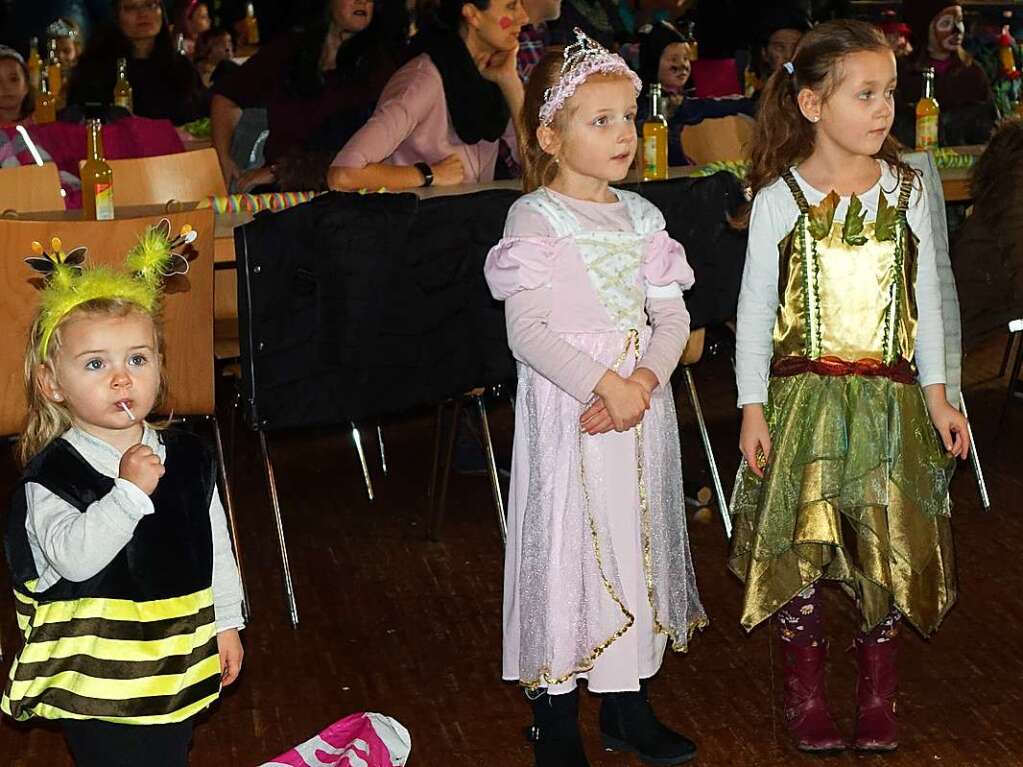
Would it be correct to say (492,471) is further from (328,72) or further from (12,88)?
(12,88)

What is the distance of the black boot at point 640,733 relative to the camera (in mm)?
2770

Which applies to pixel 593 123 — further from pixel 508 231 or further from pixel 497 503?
pixel 497 503

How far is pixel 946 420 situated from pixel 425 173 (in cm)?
190

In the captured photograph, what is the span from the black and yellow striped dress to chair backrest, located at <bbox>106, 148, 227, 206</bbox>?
2281 mm

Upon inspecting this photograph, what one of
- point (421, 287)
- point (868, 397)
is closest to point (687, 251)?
point (421, 287)

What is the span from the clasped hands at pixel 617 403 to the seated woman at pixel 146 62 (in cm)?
375

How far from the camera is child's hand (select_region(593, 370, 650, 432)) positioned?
255 centimetres

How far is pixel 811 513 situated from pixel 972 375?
9.41 ft

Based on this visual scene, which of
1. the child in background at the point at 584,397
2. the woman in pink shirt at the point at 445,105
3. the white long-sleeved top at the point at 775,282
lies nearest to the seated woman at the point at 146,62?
the woman in pink shirt at the point at 445,105

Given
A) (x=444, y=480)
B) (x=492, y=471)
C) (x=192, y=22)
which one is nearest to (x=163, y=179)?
(x=444, y=480)

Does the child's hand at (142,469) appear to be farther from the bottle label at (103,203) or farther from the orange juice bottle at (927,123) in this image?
the orange juice bottle at (927,123)

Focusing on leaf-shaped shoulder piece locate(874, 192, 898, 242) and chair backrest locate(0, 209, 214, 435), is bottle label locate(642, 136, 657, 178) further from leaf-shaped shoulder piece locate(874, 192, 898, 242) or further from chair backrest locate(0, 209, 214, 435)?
leaf-shaped shoulder piece locate(874, 192, 898, 242)

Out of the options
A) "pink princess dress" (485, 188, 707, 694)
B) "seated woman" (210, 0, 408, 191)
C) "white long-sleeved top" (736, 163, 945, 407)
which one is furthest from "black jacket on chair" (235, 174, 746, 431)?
"seated woman" (210, 0, 408, 191)

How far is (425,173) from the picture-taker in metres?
4.25
